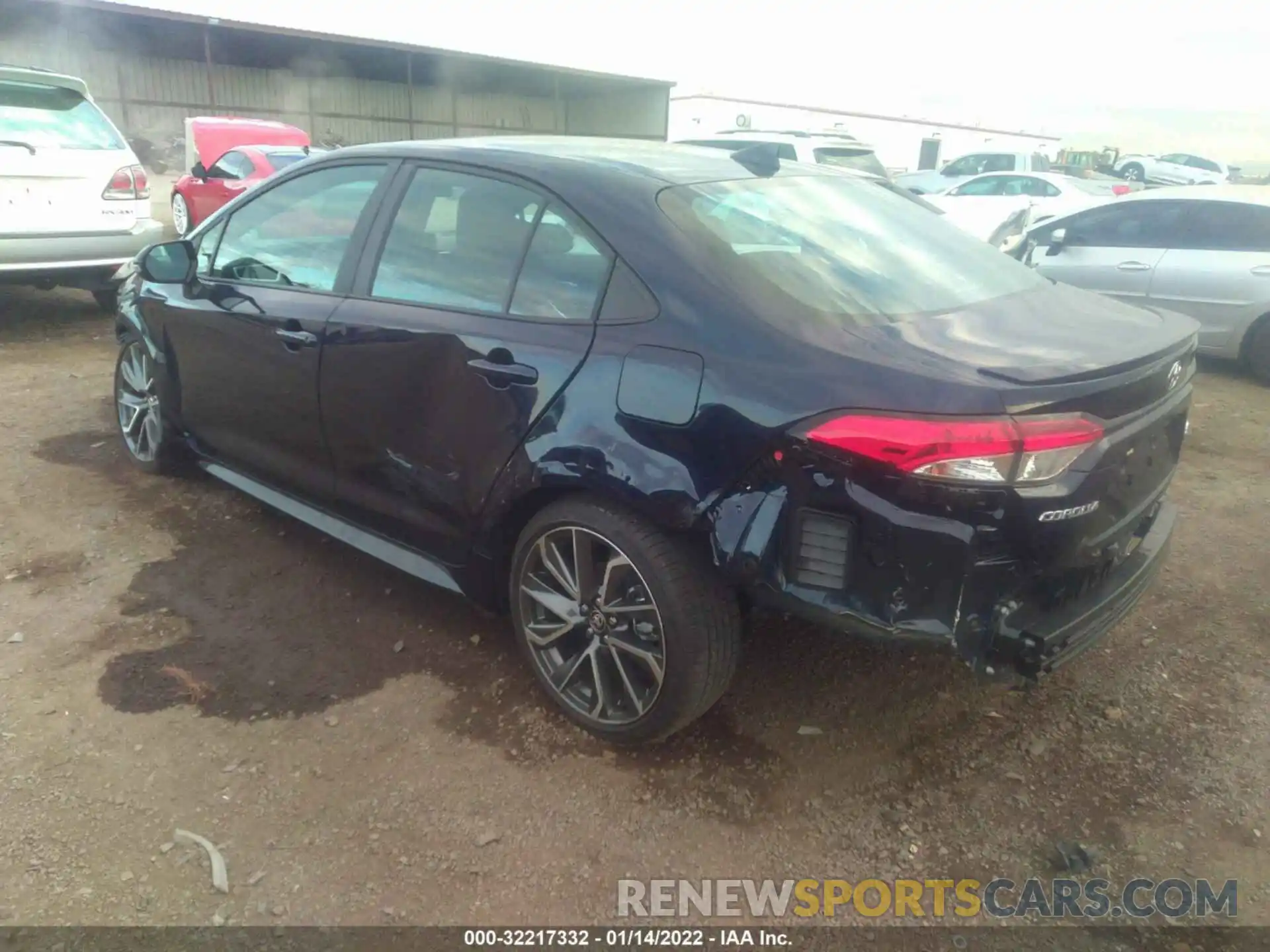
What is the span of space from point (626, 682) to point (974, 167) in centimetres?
1798

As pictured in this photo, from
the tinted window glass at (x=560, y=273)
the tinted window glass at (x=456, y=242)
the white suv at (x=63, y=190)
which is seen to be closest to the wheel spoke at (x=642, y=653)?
the tinted window glass at (x=560, y=273)

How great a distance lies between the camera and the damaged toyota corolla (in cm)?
209

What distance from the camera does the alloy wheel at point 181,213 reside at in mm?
11586

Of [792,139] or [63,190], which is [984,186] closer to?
[792,139]

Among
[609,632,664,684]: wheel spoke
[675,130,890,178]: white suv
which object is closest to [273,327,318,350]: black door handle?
[609,632,664,684]: wheel spoke

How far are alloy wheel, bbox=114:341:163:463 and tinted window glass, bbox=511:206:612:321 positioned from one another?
237 cm

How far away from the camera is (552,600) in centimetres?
271

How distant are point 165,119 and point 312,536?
26.4 metres

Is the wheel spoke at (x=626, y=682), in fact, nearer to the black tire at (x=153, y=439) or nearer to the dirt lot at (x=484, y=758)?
the dirt lot at (x=484, y=758)

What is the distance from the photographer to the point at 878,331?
7.39 feet

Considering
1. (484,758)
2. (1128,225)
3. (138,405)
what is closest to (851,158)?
(1128,225)

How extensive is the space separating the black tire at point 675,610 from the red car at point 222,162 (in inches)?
357

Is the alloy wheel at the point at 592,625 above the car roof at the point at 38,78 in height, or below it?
below

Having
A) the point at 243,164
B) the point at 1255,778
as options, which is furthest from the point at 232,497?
the point at 243,164
